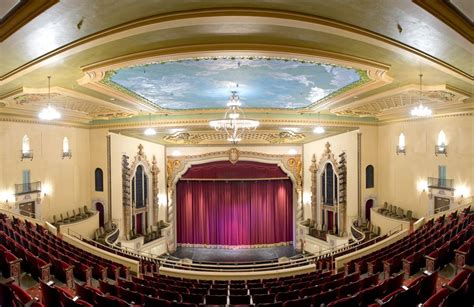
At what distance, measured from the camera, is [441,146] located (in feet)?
39.2

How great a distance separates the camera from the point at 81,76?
6457mm

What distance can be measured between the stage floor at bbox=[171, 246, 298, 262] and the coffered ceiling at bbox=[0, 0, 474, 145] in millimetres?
8770

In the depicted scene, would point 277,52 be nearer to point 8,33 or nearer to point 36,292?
point 8,33

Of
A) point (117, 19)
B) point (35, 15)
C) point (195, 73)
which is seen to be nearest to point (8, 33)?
point (35, 15)

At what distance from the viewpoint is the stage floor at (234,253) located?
1606 centimetres

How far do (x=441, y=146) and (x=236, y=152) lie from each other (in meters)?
9.08

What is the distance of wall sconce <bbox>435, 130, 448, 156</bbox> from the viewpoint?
38.8ft

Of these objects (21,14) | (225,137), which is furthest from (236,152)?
(21,14)

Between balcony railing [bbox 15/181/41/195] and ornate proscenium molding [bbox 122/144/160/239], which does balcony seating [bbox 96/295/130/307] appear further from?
ornate proscenium molding [bbox 122/144/160/239]

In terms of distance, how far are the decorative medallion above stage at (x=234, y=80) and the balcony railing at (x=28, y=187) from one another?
6249mm

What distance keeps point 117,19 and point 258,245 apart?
16.0 meters

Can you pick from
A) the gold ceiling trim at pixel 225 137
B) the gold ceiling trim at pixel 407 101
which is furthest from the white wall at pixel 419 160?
the gold ceiling trim at pixel 225 137

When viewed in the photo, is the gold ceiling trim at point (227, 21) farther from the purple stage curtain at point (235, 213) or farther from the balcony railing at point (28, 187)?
the purple stage curtain at point (235, 213)

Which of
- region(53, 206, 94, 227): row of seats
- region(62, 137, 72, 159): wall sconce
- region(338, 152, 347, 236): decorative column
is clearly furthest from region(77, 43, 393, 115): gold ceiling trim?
region(338, 152, 347, 236): decorative column
